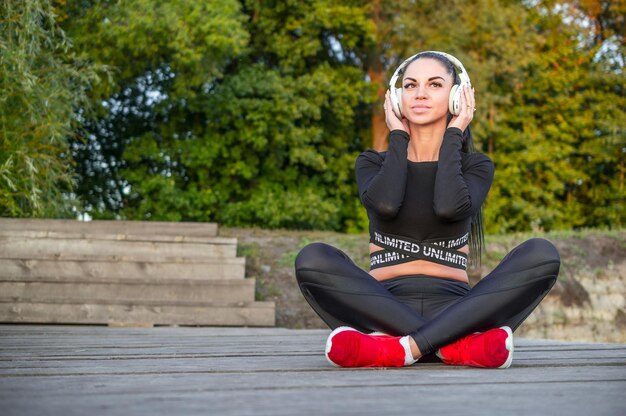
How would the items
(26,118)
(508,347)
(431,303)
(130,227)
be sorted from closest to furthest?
(508,347)
(431,303)
(130,227)
(26,118)

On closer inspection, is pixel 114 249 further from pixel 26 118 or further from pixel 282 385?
pixel 282 385

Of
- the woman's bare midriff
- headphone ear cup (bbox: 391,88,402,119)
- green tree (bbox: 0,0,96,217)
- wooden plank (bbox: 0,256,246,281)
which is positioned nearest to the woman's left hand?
headphone ear cup (bbox: 391,88,402,119)

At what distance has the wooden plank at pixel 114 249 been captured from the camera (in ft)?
21.1

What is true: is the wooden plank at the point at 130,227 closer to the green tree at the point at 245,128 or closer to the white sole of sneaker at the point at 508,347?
the white sole of sneaker at the point at 508,347

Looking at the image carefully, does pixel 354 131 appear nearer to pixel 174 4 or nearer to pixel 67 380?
pixel 174 4

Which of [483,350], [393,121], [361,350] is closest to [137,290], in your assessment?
[393,121]

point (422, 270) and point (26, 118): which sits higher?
point (26, 118)

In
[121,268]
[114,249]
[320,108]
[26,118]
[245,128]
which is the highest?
[320,108]

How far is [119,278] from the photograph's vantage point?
6.06 m

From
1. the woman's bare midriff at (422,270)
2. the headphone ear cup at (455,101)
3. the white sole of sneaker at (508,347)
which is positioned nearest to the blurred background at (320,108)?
the headphone ear cup at (455,101)

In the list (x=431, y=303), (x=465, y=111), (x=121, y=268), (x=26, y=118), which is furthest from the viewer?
(x=26, y=118)

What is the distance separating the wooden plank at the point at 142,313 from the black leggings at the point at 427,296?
122 inches

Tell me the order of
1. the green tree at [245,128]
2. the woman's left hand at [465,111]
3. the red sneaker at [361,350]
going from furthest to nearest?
the green tree at [245,128] < the woman's left hand at [465,111] < the red sneaker at [361,350]

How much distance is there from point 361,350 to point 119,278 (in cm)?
394
